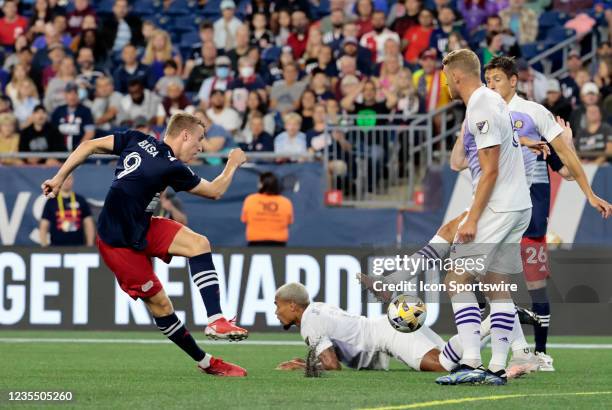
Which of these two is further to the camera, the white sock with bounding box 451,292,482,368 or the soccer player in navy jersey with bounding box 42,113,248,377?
the soccer player in navy jersey with bounding box 42,113,248,377

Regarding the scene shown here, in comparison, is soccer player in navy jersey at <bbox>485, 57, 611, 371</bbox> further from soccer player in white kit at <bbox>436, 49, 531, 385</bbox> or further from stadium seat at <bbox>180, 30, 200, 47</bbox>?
stadium seat at <bbox>180, 30, 200, 47</bbox>

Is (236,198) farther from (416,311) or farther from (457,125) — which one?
(416,311)

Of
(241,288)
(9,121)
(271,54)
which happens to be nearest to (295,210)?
(241,288)

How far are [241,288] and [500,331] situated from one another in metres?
8.58

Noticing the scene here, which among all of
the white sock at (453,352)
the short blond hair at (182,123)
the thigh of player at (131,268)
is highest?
the short blond hair at (182,123)

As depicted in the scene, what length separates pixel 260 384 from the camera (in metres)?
10.4

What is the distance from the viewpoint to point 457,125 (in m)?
20.5

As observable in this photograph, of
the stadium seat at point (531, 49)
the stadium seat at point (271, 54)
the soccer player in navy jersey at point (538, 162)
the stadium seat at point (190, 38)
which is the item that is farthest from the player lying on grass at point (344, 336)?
the stadium seat at point (190, 38)

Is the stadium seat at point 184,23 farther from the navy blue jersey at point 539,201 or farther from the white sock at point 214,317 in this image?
the white sock at point 214,317

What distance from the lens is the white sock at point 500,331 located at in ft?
32.8

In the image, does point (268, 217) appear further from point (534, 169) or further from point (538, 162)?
point (534, 169)

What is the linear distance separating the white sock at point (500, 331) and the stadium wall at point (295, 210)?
9.60 meters

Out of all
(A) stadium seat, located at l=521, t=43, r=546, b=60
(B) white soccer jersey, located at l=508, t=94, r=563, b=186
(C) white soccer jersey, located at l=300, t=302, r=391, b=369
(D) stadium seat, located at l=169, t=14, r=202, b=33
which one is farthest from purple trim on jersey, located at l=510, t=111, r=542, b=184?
(D) stadium seat, located at l=169, t=14, r=202, b=33

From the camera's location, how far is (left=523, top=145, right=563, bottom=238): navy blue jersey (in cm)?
1230
